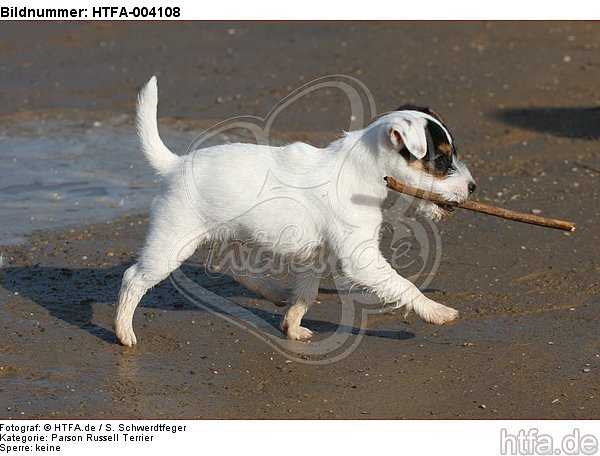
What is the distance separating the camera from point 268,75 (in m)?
13.6

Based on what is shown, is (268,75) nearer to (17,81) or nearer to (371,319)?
(17,81)

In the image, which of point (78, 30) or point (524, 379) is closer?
point (524, 379)

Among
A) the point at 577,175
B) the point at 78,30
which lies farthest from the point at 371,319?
the point at 78,30

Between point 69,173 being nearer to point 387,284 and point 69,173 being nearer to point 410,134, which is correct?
point 387,284

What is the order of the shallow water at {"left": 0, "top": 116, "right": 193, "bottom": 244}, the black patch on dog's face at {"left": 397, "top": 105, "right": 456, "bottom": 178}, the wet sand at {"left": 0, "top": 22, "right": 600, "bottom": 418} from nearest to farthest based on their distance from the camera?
1. the wet sand at {"left": 0, "top": 22, "right": 600, "bottom": 418}
2. the black patch on dog's face at {"left": 397, "top": 105, "right": 456, "bottom": 178}
3. the shallow water at {"left": 0, "top": 116, "right": 193, "bottom": 244}

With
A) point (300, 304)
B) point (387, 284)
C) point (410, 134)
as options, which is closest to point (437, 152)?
point (410, 134)

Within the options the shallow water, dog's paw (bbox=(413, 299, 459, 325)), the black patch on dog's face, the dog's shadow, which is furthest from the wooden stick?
the shallow water

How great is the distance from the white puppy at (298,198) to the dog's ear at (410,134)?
0.15ft

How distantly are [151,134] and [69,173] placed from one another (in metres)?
3.83

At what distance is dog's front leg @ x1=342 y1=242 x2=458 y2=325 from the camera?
6316mm

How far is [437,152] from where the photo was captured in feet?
20.6

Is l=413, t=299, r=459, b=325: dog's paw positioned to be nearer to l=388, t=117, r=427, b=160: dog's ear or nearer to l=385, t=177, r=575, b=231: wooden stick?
l=385, t=177, r=575, b=231: wooden stick

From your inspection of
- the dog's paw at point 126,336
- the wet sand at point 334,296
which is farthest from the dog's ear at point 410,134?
the dog's paw at point 126,336
